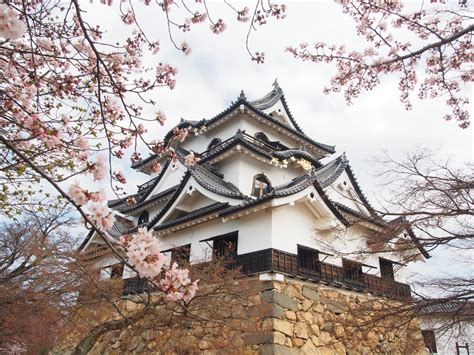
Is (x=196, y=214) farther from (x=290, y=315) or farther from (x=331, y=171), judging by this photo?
(x=331, y=171)

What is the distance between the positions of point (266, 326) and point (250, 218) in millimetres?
2670

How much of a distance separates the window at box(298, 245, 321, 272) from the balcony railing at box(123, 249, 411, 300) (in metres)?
0.03

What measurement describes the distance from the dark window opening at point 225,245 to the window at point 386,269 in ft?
16.0

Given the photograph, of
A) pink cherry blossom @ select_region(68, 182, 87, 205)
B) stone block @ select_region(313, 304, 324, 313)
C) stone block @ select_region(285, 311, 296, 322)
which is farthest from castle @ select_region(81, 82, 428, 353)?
pink cherry blossom @ select_region(68, 182, 87, 205)

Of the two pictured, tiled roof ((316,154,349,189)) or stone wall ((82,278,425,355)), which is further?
tiled roof ((316,154,349,189))

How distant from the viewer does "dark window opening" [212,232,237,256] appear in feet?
32.1

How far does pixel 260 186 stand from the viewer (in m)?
→ 12.4

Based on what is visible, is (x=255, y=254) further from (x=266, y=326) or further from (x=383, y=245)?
(x=383, y=245)

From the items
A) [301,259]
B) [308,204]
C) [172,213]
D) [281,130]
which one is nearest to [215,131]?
[281,130]

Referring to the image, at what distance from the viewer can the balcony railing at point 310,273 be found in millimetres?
8922

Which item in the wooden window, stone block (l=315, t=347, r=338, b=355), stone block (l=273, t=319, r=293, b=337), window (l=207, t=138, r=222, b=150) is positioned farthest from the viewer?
window (l=207, t=138, r=222, b=150)

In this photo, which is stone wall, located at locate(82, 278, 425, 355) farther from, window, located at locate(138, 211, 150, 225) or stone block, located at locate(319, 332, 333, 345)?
window, located at locate(138, 211, 150, 225)

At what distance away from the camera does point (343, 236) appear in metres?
11.0

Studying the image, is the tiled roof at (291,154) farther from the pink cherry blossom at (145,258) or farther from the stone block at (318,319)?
the pink cherry blossom at (145,258)
